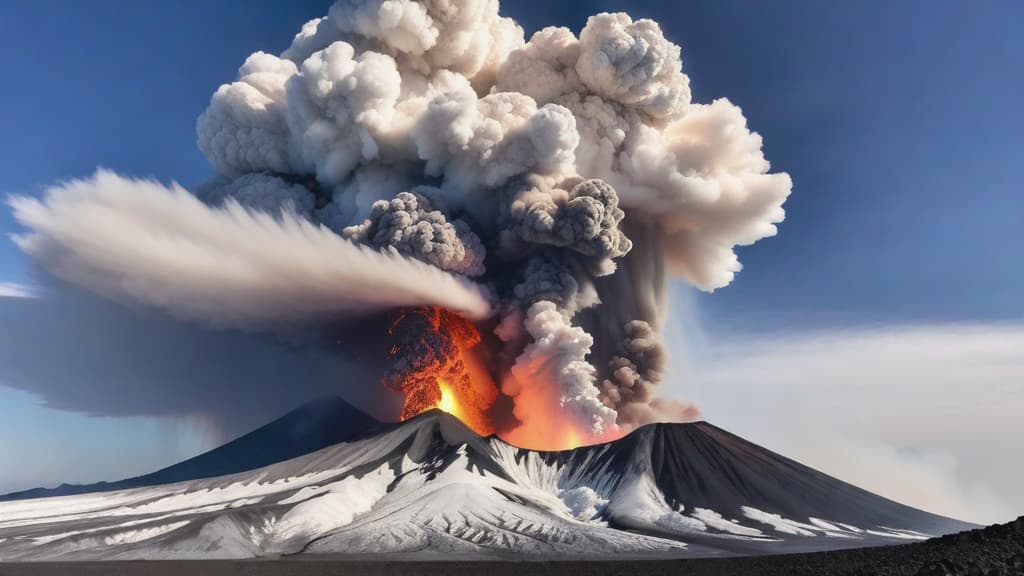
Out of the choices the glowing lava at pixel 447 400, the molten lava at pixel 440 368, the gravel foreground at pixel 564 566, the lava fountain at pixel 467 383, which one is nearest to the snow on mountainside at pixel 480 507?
the gravel foreground at pixel 564 566

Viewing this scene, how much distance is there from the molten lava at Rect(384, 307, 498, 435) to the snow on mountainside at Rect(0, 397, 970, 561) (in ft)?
9.67

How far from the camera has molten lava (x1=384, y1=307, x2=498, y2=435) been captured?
44406 millimetres

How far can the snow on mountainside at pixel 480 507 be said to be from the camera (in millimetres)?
28312

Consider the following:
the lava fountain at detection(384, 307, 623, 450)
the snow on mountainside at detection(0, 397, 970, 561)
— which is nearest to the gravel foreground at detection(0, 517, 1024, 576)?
the snow on mountainside at detection(0, 397, 970, 561)

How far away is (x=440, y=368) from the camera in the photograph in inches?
1769

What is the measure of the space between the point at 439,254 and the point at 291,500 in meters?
15.4

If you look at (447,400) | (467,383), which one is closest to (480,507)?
(447,400)

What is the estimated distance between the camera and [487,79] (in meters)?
55.0

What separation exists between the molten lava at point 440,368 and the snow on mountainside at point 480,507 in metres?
2.95

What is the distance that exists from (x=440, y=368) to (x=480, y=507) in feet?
41.8

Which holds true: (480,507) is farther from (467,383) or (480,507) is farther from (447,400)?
(467,383)

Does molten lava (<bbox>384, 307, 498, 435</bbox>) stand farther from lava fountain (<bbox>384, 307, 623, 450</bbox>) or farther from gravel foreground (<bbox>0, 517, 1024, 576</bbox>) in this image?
gravel foreground (<bbox>0, 517, 1024, 576</bbox>)

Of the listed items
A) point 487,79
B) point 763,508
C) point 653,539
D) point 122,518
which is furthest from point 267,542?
point 487,79

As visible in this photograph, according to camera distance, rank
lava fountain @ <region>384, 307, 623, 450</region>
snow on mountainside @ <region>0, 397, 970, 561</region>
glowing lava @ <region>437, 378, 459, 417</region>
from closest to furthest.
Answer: snow on mountainside @ <region>0, 397, 970, 561</region> → lava fountain @ <region>384, 307, 623, 450</region> → glowing lava @ <region>437, 378, 459, 417</region>
